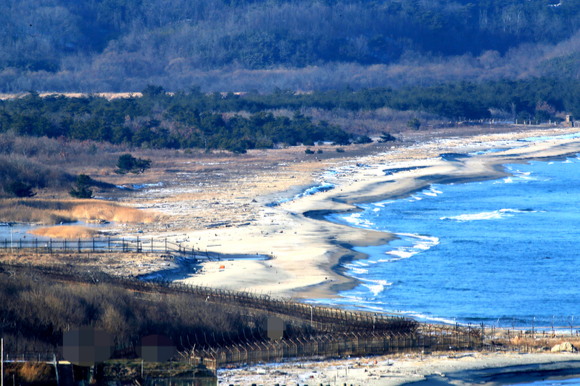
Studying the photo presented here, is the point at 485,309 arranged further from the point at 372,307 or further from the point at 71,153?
the point at 71,153

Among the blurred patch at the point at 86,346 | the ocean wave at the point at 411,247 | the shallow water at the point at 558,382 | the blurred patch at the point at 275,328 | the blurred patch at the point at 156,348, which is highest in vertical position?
the blurred patch at the point at 86,346

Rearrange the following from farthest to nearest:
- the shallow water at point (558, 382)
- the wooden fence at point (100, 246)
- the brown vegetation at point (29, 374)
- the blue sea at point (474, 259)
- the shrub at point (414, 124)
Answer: the shrub at point (414, 124) → the wooden fence at point (100, 246) → the blue sea at point (474, 259) → the shallow water at point (558, 382) → the brown vegetation at point (29, 374)

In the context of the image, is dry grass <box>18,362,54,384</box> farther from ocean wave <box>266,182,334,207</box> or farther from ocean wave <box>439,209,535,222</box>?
ocean wave <box>439,209,535,222</box>

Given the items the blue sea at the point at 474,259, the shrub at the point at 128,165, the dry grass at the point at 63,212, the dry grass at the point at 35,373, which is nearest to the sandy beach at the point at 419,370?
the dry grass at the point at 35,373

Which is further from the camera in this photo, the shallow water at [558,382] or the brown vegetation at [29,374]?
the shallow water at [558,382]

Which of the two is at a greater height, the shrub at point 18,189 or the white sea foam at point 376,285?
the shrub at point 18,189

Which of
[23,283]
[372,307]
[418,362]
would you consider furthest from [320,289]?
[23,283]

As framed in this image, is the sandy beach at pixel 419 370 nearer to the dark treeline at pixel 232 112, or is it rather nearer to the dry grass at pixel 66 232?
the dry grass at pixel 66 232

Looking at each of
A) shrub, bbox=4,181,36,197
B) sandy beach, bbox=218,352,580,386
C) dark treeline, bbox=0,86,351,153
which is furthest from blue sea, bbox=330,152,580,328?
dark treeline, bbox=0,86,351,153
